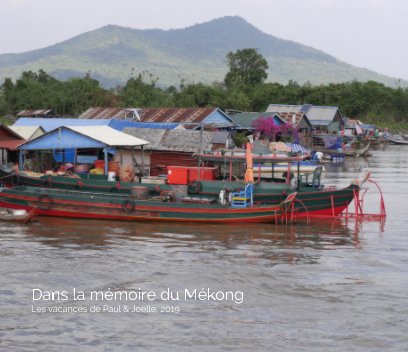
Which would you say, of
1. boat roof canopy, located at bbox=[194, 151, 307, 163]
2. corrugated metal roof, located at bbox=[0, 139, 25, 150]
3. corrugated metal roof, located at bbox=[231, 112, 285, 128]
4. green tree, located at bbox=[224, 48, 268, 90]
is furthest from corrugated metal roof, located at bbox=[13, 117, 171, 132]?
green tree, located at bbox=[224, 48, 268, 90]

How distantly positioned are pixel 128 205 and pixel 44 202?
2.73 m

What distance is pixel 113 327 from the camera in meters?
11.0

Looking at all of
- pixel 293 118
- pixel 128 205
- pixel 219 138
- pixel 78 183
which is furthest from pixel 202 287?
pixel 293 118

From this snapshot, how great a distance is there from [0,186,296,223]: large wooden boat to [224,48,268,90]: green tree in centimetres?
5462

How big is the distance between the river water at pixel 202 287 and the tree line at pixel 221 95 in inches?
1455

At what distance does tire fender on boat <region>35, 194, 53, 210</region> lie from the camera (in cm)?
2011

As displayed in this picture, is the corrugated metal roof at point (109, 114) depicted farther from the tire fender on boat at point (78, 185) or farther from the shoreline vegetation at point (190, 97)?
the tire fender on boat at point (78, 185)

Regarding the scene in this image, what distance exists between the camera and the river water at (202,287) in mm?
10625

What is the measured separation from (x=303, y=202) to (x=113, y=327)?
10.3 m

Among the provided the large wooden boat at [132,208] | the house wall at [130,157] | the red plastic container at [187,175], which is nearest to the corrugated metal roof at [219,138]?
the house wall at [130,157]

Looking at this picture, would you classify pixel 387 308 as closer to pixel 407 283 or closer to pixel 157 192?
pixel 407 283

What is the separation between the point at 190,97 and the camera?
55719 millimetres

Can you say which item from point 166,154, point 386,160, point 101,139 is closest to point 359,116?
point 386,160

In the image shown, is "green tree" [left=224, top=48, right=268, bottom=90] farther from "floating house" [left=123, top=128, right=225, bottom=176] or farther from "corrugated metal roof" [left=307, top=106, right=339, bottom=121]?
"floating house" [left=123, top=128, right=225, bottom=176]
